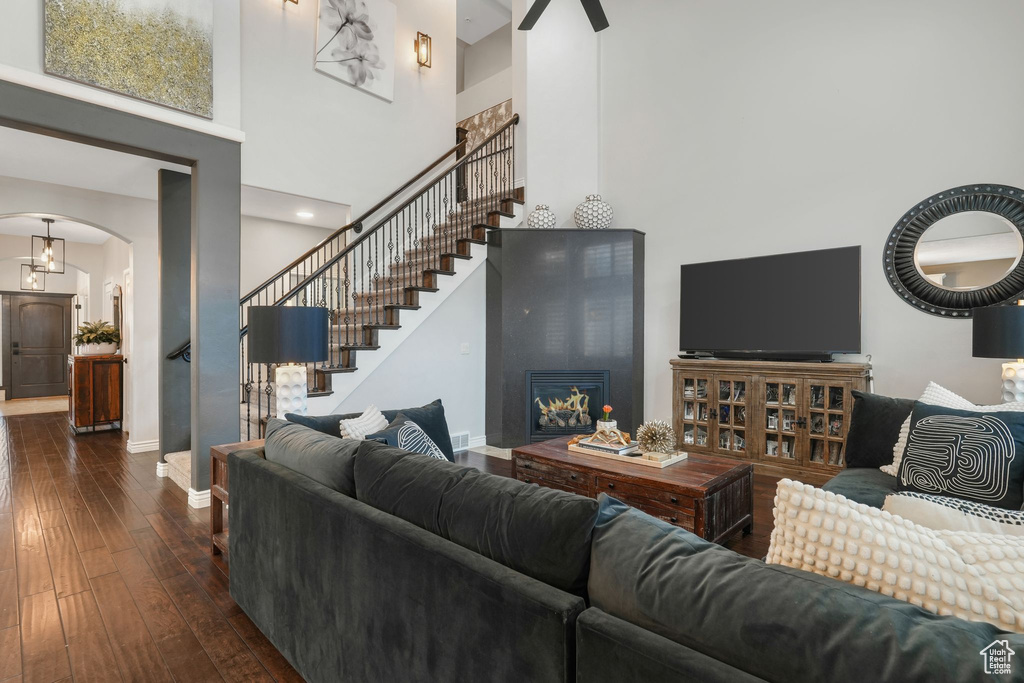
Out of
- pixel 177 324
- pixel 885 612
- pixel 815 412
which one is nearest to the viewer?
pixel 885 612

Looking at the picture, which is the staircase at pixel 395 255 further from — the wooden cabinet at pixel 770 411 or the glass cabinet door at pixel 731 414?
the glass cabinet door at pixel 731 414

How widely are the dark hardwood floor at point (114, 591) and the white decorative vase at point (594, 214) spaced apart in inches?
169

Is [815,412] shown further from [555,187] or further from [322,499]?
[322,499]

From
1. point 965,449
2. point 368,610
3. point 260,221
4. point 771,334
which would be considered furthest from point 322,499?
point 260,221

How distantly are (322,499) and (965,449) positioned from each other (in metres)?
2.58

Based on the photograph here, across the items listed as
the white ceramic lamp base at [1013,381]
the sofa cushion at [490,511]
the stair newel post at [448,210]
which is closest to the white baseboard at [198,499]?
the sofa cushion at [490,511]

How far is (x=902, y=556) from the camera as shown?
0.85m

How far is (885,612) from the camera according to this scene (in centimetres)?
72

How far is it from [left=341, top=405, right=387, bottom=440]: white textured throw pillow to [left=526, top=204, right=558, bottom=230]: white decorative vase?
3.43 meters

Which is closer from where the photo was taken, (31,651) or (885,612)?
(885,612)

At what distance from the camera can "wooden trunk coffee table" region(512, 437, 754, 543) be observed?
266cm

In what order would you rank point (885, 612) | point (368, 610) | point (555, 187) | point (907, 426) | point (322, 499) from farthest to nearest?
point (555, 187) → point (907, 426) → point (322, 499) → point (368, 610) → point (885, 612)

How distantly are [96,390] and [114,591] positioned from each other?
4985mm

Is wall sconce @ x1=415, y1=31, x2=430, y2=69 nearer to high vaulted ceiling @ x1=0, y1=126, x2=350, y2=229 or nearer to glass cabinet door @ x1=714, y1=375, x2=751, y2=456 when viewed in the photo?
high vaulted ceiling @ x1=0, y1=126, x2=350, y2=229
